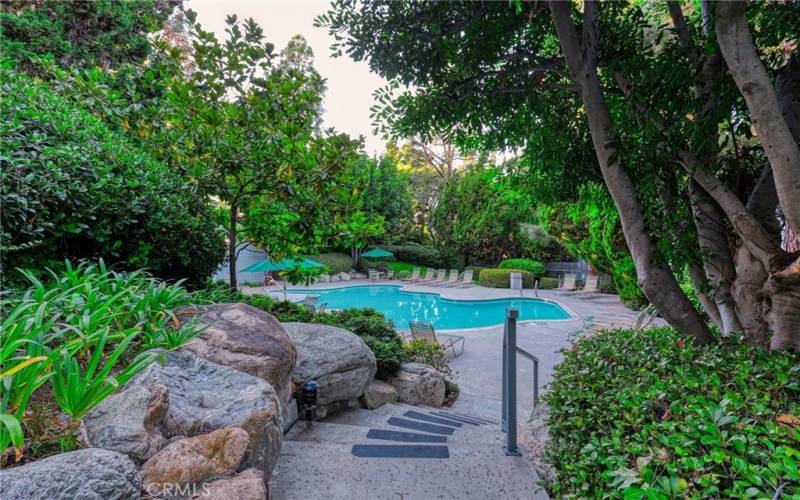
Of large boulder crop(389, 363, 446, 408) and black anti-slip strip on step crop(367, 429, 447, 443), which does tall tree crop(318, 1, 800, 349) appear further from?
large boulder crop(389, 363, 446, 408)

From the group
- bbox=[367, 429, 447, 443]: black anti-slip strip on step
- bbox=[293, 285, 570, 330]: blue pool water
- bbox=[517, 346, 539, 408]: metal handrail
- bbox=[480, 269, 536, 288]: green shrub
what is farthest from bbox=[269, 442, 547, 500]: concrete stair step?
bbox=[480, 269, 536, 288]: green shrub

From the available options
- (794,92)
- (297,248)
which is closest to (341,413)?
(297,248)

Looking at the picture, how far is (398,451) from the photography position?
2.46 m

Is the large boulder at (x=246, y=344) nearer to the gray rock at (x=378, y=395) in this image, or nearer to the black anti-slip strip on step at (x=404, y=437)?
the black anti-slip strip on step at (x=404, y=437)

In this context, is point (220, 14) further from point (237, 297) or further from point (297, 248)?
point (237, 297)

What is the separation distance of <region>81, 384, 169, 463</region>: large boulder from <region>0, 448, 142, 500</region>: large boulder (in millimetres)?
144

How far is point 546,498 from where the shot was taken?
2008mm

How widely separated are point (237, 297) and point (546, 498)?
443cm

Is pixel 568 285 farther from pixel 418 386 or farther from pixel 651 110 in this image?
pixel 651 110

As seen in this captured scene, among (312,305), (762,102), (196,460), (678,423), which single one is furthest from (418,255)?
(196,460)

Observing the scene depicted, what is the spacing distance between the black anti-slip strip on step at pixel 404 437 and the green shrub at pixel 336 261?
18130 mm

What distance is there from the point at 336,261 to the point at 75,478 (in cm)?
2099

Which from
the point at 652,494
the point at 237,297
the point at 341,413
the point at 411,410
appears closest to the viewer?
the point at 652,494

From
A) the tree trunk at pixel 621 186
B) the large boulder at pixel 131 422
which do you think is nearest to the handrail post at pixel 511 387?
the tree trunk at pixel 621 186
